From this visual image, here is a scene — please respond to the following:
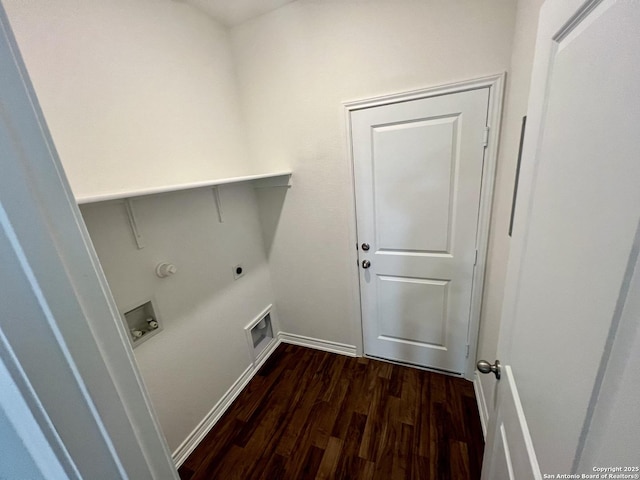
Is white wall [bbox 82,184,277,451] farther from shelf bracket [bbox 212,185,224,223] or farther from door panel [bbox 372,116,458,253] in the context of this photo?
door panel [bbox 372,116,458,253]

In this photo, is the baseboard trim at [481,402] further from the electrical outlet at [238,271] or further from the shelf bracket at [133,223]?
the shelf bracket at [133,223]

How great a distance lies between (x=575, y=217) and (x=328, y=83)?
1550 mm

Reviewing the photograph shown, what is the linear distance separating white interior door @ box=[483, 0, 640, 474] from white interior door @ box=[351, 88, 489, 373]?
2.75 ft

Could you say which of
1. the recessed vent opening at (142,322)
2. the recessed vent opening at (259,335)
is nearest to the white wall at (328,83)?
the recessed vent opening at (259,335)

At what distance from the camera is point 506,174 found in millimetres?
1262

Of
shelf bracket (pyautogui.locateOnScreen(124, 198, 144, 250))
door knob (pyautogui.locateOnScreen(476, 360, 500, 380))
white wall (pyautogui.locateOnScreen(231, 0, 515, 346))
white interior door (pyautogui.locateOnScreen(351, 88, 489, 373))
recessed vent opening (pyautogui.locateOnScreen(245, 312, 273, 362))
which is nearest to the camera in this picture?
door knob (pyautogui.locateOnScreen(476, 360, 500, 380))

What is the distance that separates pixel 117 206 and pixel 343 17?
161 cm

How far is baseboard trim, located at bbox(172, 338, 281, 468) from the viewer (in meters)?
1.47

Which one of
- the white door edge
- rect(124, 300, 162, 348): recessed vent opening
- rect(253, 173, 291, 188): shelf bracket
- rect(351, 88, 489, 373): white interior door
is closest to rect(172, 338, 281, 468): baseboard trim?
rect(124, 300, 162, 348): recessed vent opening

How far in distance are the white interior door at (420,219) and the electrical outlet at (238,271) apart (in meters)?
0.93

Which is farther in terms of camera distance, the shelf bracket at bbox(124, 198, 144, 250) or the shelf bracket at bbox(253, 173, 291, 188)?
the shelf bracket at bbox(253, 173, 291, 188)

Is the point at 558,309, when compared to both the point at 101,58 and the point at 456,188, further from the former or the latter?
the point at 101,58

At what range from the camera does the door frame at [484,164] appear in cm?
129

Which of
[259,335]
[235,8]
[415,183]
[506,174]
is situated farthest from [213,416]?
[235,8]
